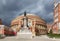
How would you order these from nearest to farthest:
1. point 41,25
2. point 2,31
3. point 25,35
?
point 25,35 < point 2,31 < point 41,25

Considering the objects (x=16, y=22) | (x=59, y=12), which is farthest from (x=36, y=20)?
(x=59, y=12)

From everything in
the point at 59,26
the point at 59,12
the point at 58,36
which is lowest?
the point at 58,36

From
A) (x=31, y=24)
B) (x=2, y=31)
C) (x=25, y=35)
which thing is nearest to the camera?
(x=25, y=35)

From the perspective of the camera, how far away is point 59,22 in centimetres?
9812

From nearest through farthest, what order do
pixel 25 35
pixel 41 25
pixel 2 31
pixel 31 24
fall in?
pixel 25 35
pixel 2 31
pixel 31 24
pixel 41 25

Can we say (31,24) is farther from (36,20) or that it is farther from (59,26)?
→ (59,26)

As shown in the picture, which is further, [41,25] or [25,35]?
[41,25]

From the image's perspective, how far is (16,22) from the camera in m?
143

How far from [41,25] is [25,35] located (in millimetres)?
83314

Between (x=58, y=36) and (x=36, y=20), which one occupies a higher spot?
(x=36, y=20)

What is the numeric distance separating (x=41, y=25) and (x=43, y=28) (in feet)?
9.69

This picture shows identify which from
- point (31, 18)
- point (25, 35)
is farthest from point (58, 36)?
point (31, 18)

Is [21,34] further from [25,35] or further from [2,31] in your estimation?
[2,31]

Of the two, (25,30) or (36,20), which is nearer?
(25,30)
